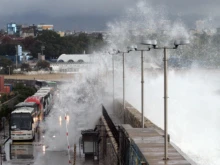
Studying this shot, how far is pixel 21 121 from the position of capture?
26.3 meters

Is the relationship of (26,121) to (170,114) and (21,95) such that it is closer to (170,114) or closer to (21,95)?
(170,114)

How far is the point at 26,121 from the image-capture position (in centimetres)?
2638

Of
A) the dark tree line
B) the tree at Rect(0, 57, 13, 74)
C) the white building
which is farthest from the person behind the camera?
the dark tree line

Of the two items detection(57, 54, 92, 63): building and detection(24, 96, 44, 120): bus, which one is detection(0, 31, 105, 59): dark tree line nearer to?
detection(57, 54, 92, 63): building

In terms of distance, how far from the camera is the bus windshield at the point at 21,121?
26266mm

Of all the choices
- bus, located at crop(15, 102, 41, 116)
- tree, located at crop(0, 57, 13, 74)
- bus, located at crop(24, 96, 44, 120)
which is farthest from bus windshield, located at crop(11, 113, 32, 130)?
tree, located at crop(0, 57, 13, 74)

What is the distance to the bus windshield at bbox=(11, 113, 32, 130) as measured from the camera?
2627cm

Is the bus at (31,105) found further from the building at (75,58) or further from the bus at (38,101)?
the building at (75,58)

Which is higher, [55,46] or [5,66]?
[55,46]

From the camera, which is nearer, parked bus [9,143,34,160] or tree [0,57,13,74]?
parked bus [9,143,34,160]

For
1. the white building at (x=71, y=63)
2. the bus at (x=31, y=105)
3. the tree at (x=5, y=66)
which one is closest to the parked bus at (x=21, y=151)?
the bus at (x=31, y=105)

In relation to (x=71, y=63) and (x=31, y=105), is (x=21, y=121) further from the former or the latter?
(x=71, y=63)

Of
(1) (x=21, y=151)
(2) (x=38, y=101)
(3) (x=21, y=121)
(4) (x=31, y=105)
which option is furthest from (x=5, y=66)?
(1) (x=21, y=151)

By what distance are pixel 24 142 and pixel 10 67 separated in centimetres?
6487
